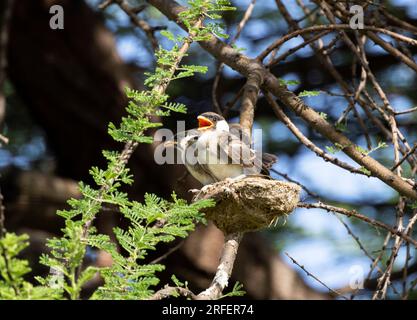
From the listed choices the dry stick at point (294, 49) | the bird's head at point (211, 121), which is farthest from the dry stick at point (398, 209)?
the bird's head at point (211, 121)

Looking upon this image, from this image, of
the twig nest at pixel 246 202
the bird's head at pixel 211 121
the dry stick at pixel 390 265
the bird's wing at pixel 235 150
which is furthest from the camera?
the bird's head at pixel 211 121

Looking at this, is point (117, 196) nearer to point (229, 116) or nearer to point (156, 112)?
point (156, 112)

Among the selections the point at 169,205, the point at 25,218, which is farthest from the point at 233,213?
the point at 25,218

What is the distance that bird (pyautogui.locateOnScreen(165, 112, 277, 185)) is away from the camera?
4367 mm

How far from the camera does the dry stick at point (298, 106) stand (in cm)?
403

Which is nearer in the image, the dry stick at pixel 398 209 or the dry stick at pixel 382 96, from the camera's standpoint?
the dry stick at pixel 398 209

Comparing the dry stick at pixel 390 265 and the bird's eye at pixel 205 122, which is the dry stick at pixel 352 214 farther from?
the bird's eye at pixel 205 122

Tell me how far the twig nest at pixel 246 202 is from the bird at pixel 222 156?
0.31 m

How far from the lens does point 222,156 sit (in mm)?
4414

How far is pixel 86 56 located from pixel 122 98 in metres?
0.54

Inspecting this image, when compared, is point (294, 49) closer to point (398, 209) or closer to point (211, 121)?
point (211, 121)

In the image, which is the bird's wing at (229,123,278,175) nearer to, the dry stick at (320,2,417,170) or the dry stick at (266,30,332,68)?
the dry stick at (266,30,332,68)

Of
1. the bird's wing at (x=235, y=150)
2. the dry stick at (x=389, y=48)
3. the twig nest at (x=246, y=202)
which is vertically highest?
the dry stick at (x=389, y=48)
